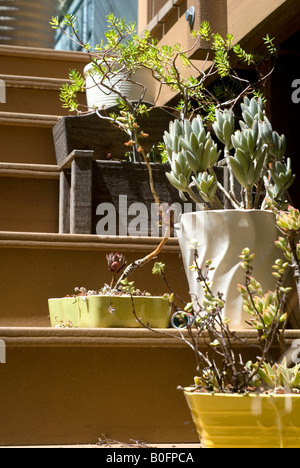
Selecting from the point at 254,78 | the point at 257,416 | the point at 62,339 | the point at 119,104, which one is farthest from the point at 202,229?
the point at 254,78

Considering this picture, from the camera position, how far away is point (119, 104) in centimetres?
257

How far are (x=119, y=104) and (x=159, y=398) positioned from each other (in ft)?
3.80

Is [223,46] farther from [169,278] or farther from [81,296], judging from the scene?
[81,296]

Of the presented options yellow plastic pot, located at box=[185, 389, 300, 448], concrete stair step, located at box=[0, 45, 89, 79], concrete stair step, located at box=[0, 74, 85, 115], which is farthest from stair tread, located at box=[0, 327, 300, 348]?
concrete stair step, located at box=[0, 45, 89, 79]

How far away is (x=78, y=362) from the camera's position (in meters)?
1.73

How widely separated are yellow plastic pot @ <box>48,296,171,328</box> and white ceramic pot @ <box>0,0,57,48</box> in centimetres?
331

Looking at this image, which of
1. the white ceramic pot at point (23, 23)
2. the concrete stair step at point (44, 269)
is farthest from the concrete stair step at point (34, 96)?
the white ceramic pot at point (23, 23)

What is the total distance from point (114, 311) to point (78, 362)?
146mm

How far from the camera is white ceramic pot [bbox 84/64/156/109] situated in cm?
275

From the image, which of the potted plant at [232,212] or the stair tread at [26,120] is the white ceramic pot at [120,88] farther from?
the potted plant at [232,212]

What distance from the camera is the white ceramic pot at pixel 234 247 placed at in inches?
71.0

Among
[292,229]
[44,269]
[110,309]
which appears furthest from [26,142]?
[292,229]

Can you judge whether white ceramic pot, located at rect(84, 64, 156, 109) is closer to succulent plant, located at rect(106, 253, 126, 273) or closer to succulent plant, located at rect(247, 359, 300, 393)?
succulent plant, located at rect(106, 253, 126, 273)

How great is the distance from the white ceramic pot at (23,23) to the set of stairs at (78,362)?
309 centimetres
